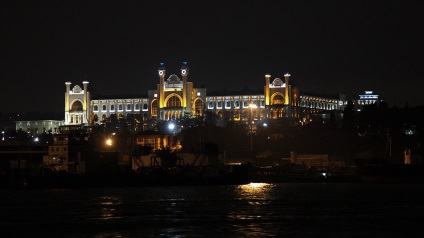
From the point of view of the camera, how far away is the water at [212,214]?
2111 inches

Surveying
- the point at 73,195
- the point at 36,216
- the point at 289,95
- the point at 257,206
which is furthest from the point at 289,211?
the point at 289,95

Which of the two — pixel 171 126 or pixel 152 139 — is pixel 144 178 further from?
pixel 171 126

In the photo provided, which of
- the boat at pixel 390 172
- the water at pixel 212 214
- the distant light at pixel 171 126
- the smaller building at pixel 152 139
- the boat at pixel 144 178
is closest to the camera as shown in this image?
the water at pixel 212 214

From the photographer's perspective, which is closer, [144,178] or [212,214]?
[212,214]

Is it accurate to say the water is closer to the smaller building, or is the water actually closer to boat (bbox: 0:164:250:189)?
boat (bbox: 0:164:250:189)

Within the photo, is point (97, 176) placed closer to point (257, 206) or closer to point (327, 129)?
point (257, 206)

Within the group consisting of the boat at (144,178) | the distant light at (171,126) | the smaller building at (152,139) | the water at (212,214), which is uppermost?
the distant light at (171,126)

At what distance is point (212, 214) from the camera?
216 ft

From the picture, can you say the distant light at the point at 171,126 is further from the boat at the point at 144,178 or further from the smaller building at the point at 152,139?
the boat at the point at 144,178

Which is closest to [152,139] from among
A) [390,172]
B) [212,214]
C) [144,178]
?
[144,178]

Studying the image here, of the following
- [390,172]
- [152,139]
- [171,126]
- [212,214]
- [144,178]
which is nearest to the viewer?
[212,214]

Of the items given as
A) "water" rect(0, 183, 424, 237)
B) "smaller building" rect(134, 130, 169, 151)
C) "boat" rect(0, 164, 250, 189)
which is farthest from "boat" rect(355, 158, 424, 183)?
"smaller building" rect(134, 130, 169, 151)

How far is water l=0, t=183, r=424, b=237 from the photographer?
53.6 m

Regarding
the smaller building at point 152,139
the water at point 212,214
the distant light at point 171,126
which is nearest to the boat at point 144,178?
the water at point 212,214
